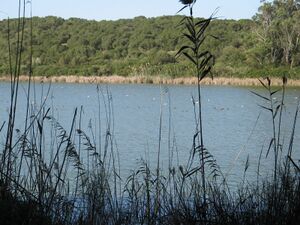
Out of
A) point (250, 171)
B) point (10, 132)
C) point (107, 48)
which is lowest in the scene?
point (250, 171)

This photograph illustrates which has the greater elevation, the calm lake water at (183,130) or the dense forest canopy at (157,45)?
the dense forest canopy at (157,45)

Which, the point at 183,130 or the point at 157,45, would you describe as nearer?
the point at 183,130

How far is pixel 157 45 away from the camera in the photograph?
183 ft

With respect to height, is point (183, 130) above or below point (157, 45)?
below

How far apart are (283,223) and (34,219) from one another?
1.36m

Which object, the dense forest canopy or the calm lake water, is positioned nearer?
the calm lake water

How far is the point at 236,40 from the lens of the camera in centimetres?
4834

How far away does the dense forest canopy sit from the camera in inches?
1543

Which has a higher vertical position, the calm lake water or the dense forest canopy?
the dense forest canopy

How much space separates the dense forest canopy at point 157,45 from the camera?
39.2 m

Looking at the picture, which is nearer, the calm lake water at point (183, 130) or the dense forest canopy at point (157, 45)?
the calm lake water at point (183, 130)

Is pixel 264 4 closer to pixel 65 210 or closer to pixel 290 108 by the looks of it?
pixel 290 108

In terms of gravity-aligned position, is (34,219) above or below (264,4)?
below

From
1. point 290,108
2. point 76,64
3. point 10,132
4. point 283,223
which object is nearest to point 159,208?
point 283,223
